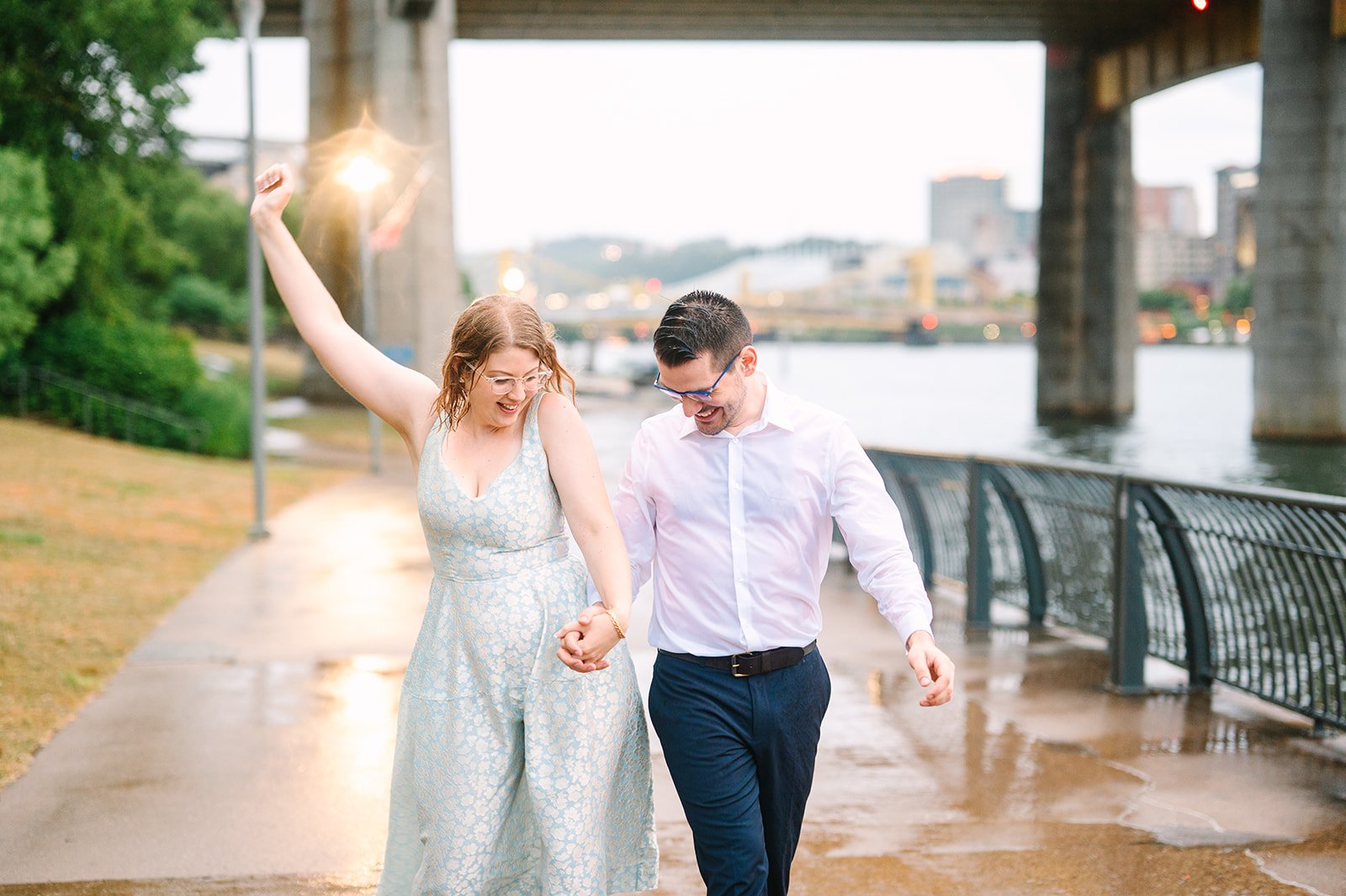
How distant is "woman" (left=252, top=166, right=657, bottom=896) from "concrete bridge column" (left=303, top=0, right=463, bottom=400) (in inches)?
1450

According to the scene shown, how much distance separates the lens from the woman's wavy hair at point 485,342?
3248mm

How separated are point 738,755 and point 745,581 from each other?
16.1 inches

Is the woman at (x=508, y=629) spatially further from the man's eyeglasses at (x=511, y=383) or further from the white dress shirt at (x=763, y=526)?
the white dress shirt at (x=763, y=526)

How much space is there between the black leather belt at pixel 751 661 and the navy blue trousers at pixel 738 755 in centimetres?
2

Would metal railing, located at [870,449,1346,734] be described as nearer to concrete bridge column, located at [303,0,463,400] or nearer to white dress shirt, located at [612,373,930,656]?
white dress shirt, located at [612,373,930,656]

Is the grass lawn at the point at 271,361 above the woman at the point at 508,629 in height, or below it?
below

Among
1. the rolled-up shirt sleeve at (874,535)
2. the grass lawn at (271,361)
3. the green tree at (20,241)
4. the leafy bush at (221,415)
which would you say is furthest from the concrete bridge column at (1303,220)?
the rolled-up shirt sleeve at (874,535)

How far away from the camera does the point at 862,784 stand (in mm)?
5801

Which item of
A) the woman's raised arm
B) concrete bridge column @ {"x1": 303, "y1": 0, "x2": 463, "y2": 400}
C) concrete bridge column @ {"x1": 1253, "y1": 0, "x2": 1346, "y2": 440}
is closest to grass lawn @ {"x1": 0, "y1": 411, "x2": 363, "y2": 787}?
the woman's raised arm

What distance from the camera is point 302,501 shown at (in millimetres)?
18734

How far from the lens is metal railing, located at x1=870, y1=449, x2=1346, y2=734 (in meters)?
6.48

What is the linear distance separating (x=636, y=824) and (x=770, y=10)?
4638cm

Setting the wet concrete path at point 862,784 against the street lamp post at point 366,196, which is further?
the street lamp post at point 366,196

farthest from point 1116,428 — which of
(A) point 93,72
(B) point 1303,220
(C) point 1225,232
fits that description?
(C) point 1225,232
